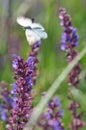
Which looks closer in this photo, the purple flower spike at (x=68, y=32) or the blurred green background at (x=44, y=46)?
the purple flower spike at (x=68, y=32)

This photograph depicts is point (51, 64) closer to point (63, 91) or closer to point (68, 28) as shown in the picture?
point (63, 91)

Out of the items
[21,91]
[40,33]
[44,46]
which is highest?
[40,33]

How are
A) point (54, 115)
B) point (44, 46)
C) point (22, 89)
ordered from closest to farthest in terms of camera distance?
point (22, 89), point (54, 115), point (44, 46)

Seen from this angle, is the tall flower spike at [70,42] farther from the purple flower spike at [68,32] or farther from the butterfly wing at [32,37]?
the butterfly wing at [32,37]

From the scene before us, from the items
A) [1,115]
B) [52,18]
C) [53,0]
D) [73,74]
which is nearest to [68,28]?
[73,74]

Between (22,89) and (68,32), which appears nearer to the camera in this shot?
(22,89)

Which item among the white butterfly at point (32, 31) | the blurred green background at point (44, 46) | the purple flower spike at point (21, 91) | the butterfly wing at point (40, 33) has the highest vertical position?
the white butterfly at point (32, 31)

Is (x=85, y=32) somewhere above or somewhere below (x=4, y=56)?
below

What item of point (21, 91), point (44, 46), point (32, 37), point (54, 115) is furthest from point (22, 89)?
point (44, 46)

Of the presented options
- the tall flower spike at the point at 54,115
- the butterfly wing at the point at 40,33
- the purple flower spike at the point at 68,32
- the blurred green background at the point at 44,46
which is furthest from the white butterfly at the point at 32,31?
the blurred green background at the point at 44,46

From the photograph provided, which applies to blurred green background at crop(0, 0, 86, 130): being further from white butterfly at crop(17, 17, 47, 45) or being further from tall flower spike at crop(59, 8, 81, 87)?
white butterfly at crop(17, 17, 47, 45)

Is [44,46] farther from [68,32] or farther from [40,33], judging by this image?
[40,33]
